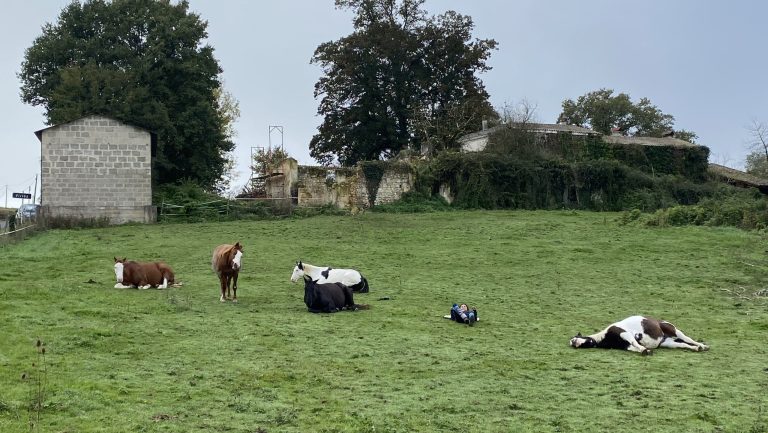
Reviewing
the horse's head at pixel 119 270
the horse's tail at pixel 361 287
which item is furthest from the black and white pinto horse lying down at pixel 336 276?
the horse's head at pixel 119 270

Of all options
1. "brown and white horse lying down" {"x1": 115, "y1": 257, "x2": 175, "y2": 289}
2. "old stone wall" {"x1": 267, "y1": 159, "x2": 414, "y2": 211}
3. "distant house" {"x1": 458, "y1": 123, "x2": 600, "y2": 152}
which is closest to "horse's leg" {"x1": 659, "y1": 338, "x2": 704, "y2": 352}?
"brown and white horse lying down" {"x1": 115, "y1": 257, "x2": 175, "y2": 289}

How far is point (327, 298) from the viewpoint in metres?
18.2

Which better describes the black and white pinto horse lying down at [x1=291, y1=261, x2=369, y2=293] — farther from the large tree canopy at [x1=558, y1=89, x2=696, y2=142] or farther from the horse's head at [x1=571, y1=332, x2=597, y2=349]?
the large tree canopy at [x1=558, y1=89, x2=696, y2=142]

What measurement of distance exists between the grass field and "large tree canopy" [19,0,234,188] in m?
25.7

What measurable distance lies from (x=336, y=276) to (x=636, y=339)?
9.40m

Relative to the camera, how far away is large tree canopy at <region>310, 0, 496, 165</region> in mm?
63781

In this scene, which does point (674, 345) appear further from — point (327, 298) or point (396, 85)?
point (396, 85)

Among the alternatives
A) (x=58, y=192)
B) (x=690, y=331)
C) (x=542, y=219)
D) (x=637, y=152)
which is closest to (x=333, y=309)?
(x=690, y=331)

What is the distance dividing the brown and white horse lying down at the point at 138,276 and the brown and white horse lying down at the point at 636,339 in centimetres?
1171

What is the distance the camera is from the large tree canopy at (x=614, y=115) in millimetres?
84188

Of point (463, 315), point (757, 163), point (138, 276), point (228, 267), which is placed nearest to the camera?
point (463, 315)

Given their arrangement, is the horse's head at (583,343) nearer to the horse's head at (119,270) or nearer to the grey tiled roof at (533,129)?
the horse's head at (119,270)

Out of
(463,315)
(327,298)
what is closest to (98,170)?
(327,298)

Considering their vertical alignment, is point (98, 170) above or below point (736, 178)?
below
